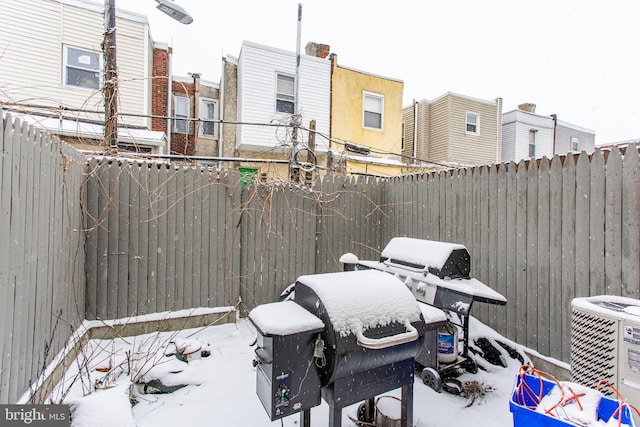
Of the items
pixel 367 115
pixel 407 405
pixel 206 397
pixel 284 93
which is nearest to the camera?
pixel 407 405

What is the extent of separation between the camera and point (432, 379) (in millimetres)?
3023

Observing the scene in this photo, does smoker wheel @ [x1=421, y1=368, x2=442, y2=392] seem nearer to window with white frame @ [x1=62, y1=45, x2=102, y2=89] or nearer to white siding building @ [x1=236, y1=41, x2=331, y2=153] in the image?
white siding building @ [x1=236, y1=41, x2=331, y2=153]

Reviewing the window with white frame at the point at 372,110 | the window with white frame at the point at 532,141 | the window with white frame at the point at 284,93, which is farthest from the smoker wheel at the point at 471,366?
the window with white frame at the point at 532,141

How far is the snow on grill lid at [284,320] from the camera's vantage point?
6.04 ft

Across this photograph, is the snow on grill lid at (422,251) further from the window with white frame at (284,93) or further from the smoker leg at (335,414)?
the window with white frame at (284,93)

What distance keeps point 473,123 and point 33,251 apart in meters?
17.0

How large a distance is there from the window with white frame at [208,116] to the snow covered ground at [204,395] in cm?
1021

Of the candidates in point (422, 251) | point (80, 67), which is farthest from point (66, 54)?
point (422, 251)

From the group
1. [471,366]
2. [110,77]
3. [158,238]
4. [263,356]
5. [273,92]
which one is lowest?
[471,366]

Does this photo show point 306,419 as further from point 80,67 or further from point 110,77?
point 80,67

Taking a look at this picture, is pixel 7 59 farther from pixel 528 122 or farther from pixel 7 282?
pixel 528 122

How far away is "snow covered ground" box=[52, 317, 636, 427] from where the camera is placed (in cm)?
217

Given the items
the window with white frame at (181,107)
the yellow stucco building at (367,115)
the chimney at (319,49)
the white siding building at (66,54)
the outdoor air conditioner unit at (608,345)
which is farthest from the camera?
the window with white frame at (181,107)

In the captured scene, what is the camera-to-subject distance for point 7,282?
2.14m
